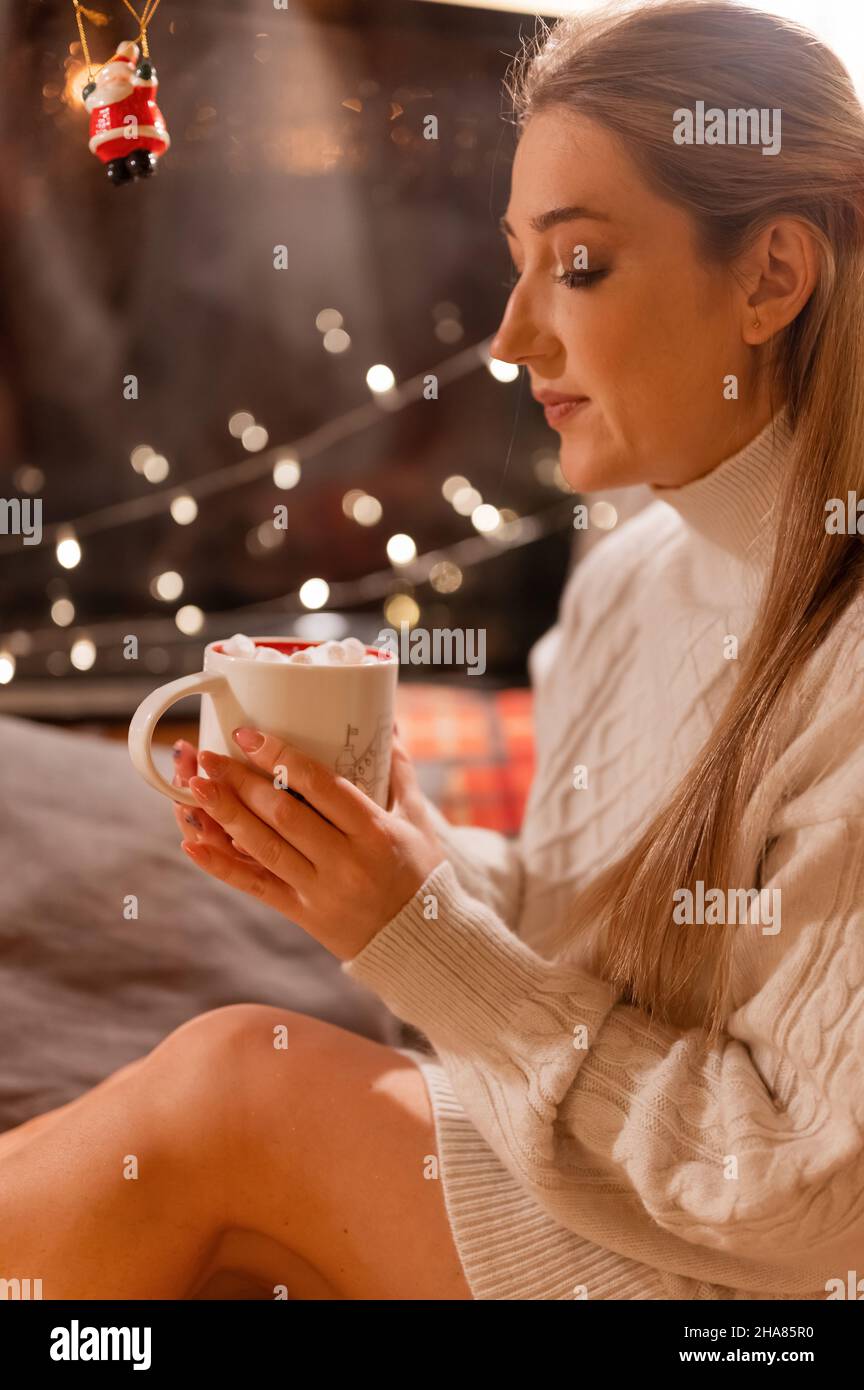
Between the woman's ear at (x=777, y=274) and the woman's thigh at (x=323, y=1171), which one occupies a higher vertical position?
the woman's ear at (x=777, y=274)

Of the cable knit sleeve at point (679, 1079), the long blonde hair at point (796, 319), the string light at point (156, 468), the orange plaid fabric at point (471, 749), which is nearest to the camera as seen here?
the cable knit sleeve at point (679, 1079)

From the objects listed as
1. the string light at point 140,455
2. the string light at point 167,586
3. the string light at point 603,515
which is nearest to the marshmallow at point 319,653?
the string light at point 603,515

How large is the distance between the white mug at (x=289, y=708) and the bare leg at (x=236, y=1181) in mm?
224

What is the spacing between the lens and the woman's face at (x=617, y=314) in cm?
72

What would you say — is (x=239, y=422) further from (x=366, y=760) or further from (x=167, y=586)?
(x=366, y=760)

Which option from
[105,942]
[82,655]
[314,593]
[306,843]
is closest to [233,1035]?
[306,843]

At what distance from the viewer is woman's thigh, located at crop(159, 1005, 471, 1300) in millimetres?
728

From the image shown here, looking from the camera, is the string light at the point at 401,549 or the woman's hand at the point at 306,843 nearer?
the woman's hand at the point at 306,843

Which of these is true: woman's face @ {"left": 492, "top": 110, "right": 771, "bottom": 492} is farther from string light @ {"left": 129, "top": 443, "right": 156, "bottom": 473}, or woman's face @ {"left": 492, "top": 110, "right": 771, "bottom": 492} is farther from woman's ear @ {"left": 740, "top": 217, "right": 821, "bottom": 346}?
string light @ {"left": 129, "top": 443, "right": 156, "bottom": 473}

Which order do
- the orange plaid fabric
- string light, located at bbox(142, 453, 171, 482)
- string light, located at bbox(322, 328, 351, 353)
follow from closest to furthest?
the orange plaid fabric → string light, located at bbox(142, 453, 171, 482) → string light, located at bbox(322, 328, 351, 353)

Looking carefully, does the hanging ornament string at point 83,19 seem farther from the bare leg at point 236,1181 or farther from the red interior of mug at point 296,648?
the bare leg at point 236,1181

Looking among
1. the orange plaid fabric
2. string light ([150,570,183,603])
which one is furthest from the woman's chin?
string light ([150,570,183,603])

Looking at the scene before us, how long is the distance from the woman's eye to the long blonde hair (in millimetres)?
62

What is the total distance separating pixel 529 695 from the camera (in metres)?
1.86
